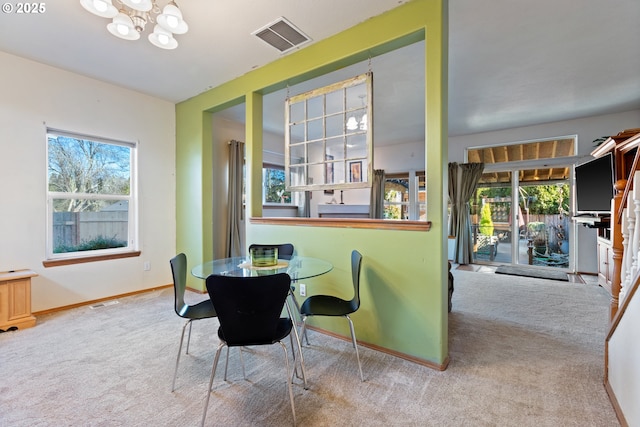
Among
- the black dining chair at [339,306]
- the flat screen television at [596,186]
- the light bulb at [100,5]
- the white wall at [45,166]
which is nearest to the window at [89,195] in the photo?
the white wall at [45,166]

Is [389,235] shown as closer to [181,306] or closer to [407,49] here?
[181,306]

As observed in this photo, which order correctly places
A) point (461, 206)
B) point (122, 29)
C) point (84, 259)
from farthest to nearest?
point (461, 206)
point (84, 259)
point (122, 29)

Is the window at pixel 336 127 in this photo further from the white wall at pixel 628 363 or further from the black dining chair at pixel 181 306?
the white wall at pixel 628 363

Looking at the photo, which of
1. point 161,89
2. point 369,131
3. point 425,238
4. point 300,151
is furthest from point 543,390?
point 300,151

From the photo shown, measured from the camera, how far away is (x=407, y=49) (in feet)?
9.23

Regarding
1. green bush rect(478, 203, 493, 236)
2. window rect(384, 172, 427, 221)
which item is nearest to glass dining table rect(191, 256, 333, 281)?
window rect(384, 172, 427, 221)

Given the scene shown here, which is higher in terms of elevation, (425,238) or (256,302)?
(425,238)

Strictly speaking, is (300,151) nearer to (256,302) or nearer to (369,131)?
(369,131)

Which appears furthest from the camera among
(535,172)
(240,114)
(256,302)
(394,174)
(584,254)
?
(394,174)

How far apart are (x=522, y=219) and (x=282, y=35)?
5630mm

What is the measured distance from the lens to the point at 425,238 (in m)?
2.12

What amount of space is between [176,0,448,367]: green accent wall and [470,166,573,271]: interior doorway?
184 inches

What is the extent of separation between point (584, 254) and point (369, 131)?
204 inches

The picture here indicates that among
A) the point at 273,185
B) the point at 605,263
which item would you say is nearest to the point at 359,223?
the point at 273,185
